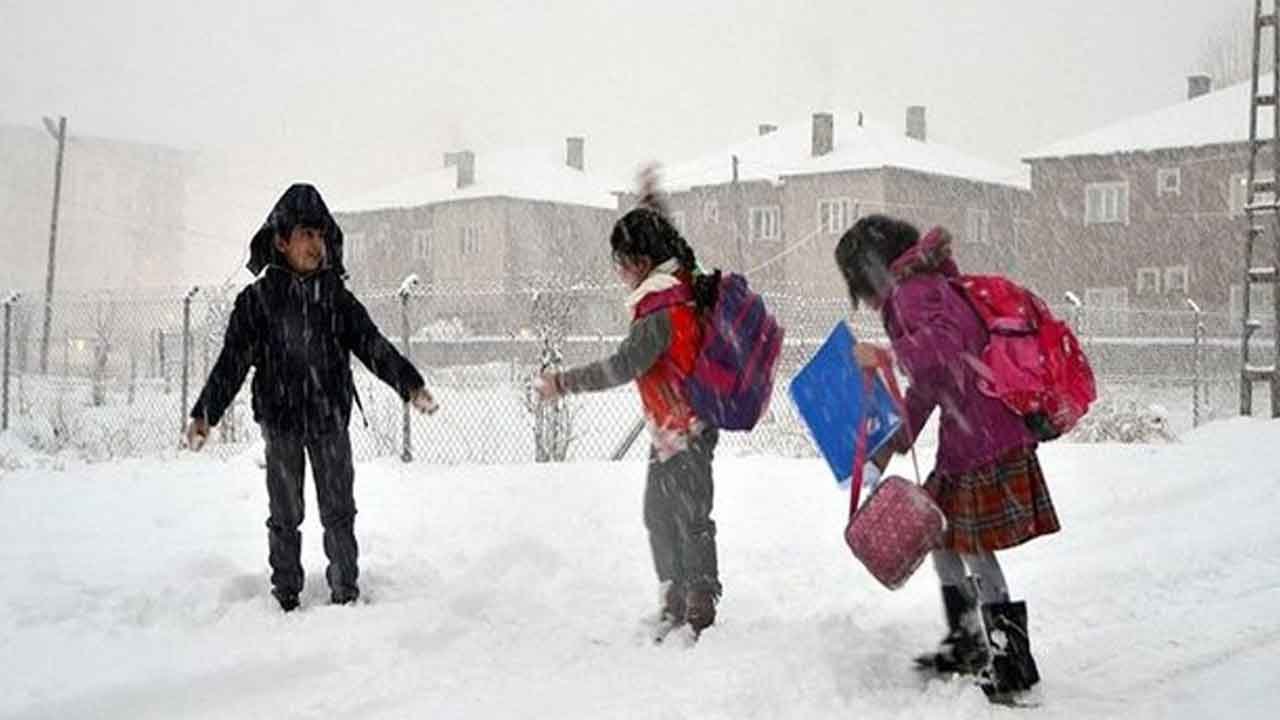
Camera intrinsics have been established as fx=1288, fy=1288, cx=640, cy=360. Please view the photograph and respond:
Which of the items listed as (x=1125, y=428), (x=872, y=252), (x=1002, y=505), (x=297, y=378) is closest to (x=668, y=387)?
(x=872, y=252)

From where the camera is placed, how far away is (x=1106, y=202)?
140 ft

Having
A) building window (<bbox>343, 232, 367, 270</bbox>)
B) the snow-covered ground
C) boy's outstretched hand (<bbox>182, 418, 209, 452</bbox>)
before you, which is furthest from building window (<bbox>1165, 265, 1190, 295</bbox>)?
boy's outstretched hand (<bbox>182, 418, 209, 452</bbox>)

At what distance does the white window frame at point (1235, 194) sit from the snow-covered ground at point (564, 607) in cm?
3430

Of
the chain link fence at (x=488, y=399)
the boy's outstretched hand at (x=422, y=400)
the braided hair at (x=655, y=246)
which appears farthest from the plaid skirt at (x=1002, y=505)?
the chain link fence at (x=488, y=399)

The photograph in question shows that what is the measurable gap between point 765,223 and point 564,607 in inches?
1645

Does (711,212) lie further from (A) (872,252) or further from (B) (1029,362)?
(B) (1029,362)

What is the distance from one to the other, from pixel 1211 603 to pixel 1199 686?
51.8 inches

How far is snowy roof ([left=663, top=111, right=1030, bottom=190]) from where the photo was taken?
4466 cm

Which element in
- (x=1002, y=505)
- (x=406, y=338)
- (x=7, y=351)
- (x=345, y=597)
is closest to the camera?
(x=1002, y=505)

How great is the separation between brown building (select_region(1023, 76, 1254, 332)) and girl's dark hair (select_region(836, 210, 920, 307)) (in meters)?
36.4

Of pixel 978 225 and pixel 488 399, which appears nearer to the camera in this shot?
pixel 488 399

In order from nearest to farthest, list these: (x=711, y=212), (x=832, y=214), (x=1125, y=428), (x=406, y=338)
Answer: (x=406, y=338) → (x=1125, y=428) → (x=832, y=214) → (x=711, y=212)

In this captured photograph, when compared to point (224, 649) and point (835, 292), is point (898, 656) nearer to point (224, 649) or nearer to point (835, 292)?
point (224, 649)

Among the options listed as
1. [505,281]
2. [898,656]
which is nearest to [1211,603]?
[898,656]
